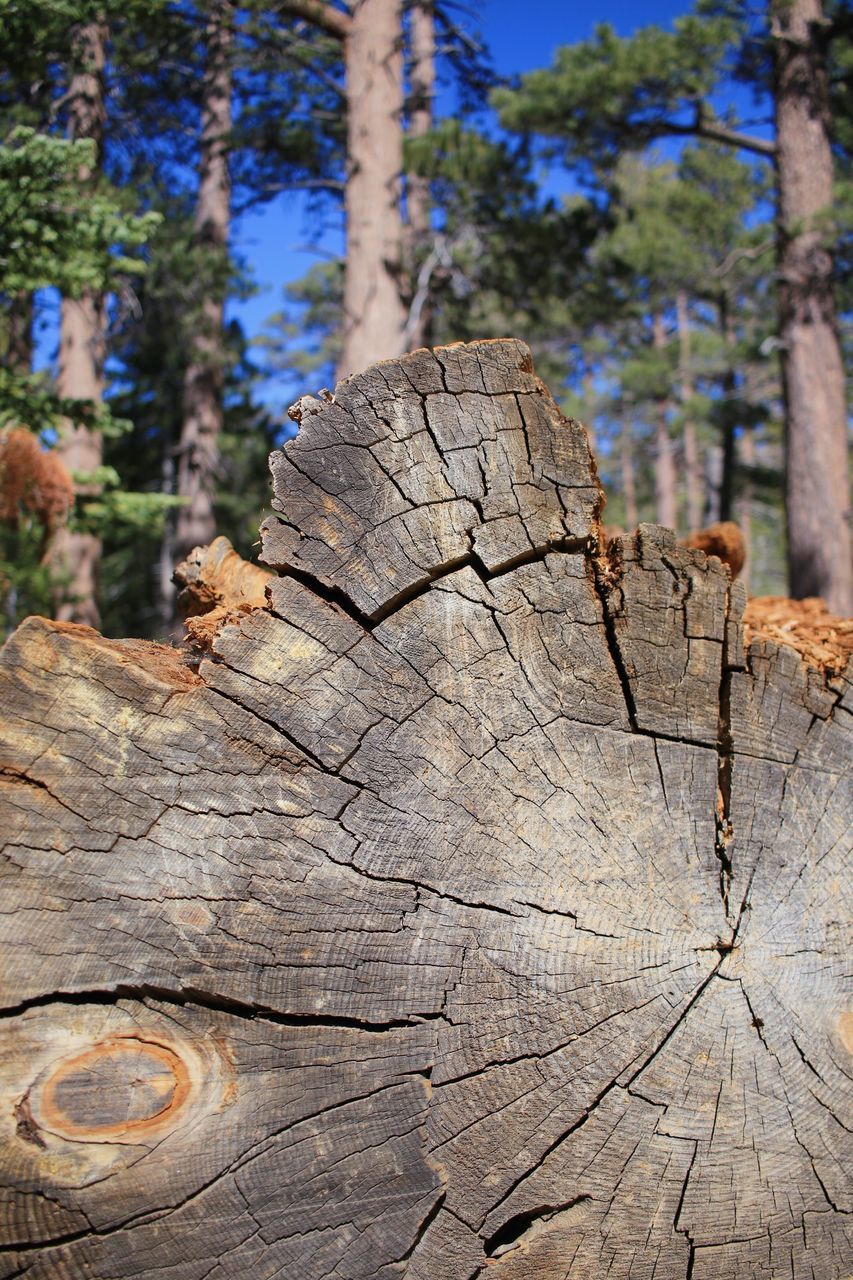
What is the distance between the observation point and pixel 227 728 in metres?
1.40

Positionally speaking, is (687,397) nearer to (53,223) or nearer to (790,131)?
(790,131)

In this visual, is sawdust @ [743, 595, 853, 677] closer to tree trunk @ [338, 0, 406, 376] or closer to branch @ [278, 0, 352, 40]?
tree trunk @ [338, 0, 406, 376]

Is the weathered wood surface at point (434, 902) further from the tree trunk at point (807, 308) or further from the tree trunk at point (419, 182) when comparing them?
the tree trunk at point (807, 308)

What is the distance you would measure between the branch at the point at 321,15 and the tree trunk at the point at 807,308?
3995 millimetres

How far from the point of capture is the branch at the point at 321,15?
7.24 meters

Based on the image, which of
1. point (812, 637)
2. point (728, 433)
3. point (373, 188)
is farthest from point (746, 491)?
point (812, 637)

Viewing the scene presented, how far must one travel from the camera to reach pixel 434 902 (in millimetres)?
1425

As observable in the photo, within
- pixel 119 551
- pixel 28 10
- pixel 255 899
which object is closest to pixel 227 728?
pixel 255 899

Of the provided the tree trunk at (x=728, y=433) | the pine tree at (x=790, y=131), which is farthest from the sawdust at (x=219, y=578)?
the tree trunk at (x=728, y=433)

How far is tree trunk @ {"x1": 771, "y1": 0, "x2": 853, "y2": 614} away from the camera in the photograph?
8148mm

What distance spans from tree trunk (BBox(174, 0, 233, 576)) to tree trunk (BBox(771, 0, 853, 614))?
229 inches

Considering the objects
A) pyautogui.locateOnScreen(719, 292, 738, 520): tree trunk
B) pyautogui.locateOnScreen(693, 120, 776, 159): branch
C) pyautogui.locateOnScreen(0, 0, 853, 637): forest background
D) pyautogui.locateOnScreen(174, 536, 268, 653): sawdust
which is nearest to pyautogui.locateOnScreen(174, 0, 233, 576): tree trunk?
pyautogui.locateOnScreen(0, 0, 853, 637): forest background

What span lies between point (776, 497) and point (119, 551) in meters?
15.4

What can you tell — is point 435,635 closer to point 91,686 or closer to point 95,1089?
point 91,686
